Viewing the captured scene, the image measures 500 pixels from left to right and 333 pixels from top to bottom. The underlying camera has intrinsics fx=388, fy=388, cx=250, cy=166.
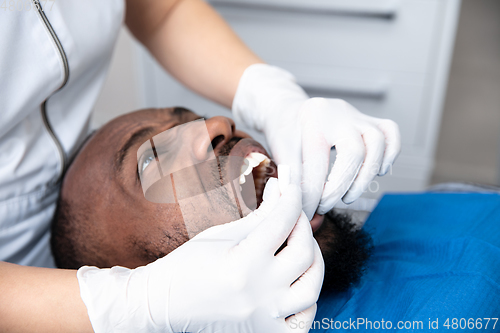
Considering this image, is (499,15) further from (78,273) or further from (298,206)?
(78,273)

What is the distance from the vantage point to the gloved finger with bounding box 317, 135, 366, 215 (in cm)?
73

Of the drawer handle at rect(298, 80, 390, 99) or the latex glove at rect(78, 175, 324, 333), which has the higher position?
the latex glove at rect(78, 175, 324, 333)

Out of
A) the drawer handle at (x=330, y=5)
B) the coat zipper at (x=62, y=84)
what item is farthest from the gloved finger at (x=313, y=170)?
the drawer handle at (x=330, y=5)

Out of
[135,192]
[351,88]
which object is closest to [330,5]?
[351,88]

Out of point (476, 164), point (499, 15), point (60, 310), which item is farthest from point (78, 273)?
point (499, 15)

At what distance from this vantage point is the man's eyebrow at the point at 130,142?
0.76 metres

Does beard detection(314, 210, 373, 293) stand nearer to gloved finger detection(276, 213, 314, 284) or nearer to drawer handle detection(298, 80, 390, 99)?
gloved finger detection(276, 213, 314, 284)

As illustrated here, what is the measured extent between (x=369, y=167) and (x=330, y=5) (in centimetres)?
119

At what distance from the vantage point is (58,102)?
2.67ft

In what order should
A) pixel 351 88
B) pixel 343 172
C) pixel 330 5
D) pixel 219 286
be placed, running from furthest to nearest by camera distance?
pixel 351 88 < pixel 330 5 < pixel 343 172 < pixel 219 286

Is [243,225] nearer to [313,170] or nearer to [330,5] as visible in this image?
[313,170]

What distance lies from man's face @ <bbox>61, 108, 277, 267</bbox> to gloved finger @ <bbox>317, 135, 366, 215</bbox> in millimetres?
144

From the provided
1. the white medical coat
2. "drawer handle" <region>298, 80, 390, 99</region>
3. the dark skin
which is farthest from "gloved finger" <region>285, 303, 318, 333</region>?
"drawer handle" <region>298, 80, 390, 99</region>

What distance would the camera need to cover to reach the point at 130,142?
785 mm
